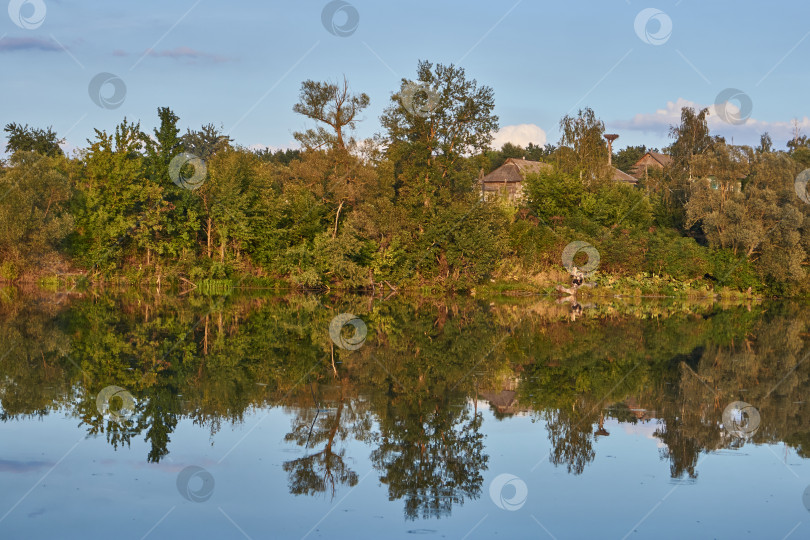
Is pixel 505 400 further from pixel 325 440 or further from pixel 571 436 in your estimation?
pixel 325 440

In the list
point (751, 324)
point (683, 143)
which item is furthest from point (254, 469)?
point (683, 143)

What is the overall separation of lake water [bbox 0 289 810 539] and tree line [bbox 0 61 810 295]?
52.5 feet

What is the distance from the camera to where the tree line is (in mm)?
33869

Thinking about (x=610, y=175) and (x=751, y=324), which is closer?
(x=751, y=324)

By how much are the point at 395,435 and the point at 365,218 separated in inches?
983

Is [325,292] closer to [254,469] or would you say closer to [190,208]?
[190,208]

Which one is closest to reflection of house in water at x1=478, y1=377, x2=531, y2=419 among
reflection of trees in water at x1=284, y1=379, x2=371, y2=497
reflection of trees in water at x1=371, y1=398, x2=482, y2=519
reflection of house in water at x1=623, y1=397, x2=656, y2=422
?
reflection of trees in water at x1=371, y1=398, x2=482, y2=519

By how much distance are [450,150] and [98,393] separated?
2587 centimetres

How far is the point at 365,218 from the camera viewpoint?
33.7 metres

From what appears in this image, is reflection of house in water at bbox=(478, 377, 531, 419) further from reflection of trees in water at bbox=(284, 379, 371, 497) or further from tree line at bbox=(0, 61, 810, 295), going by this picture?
tree line at bbox=(0, 61, 810, 295)

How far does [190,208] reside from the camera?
3550cm

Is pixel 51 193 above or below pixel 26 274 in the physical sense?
above

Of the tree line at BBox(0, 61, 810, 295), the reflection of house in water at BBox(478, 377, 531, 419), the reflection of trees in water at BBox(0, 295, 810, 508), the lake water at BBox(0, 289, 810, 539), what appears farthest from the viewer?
the tree line at BBox(0, 61, 810, 295)

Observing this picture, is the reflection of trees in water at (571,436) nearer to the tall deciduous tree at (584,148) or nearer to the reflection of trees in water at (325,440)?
the reflection of trees in water at (325,440)
